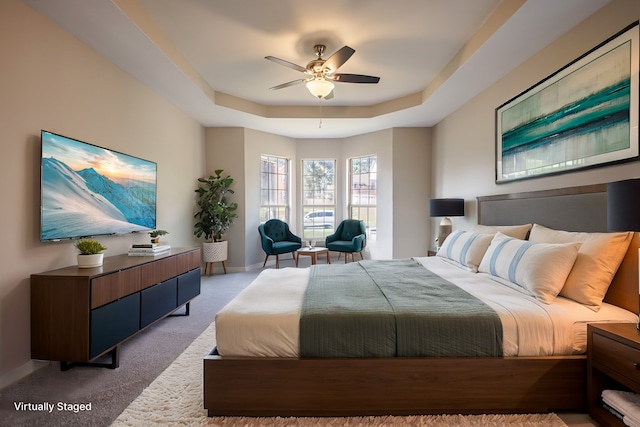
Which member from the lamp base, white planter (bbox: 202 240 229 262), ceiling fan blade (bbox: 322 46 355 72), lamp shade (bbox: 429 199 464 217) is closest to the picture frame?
lamp shade (bbox: 429 199 464 217)

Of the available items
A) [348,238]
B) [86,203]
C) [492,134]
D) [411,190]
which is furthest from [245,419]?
[411,190]

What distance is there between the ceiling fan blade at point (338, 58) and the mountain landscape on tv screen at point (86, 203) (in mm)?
2395

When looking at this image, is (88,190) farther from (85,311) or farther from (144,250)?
(85,311)

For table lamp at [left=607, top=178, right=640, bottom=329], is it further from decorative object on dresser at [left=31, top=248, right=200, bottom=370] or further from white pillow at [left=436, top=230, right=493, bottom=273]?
decorative object on dresser at [left=31, top=248, right=200, bottom=370]

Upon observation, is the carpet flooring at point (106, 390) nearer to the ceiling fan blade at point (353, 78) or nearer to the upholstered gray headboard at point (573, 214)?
the upholstered gray headboard at point (573, 214)

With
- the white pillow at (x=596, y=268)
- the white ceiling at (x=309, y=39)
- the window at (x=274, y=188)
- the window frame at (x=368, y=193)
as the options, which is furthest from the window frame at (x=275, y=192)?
the white pillow at (x=596, y=268)

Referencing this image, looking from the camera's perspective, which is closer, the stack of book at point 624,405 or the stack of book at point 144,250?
the stack of book at point 624,405

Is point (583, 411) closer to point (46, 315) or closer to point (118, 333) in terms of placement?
point (118, 333)

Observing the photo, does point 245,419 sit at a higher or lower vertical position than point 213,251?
lower

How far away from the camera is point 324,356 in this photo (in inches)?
64.1

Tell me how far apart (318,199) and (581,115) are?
15.8 feet

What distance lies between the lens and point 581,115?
2.25 m

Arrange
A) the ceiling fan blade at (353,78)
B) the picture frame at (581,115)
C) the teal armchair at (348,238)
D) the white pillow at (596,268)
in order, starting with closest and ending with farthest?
the white pillow at (596,268) < the picture frame at (581,115) < the ceiling fan blade at (353,78) < the teal armchair at (348,238)

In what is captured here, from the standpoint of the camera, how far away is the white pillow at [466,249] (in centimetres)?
267
